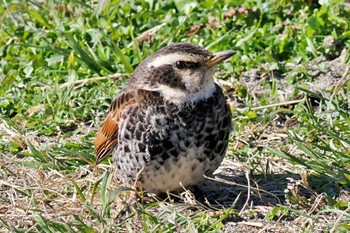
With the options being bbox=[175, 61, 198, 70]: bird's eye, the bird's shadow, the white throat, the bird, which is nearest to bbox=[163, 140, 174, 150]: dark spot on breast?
the bird

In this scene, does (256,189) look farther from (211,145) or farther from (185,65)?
(185,65)

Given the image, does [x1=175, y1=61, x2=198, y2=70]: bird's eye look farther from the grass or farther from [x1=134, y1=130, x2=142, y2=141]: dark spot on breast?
the grass

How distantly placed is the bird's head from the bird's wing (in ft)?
0.63

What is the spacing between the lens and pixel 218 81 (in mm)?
8508

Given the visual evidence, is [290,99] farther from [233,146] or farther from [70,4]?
[70,4]

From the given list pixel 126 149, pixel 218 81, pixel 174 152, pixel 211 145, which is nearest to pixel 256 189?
pixel 211 145

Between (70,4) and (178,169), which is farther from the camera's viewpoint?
(70,4)

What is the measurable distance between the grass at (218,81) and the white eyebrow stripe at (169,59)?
0.85 meters

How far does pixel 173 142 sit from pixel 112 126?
2.10 feet

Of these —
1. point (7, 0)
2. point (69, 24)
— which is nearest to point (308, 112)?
point (69, 24)

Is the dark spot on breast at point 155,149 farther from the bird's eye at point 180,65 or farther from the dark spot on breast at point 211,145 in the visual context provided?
the bird's eye at point 180,65

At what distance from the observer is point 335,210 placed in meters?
6.14

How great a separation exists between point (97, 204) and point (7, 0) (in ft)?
13.6

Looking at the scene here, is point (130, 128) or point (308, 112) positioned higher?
point (130, 128)
